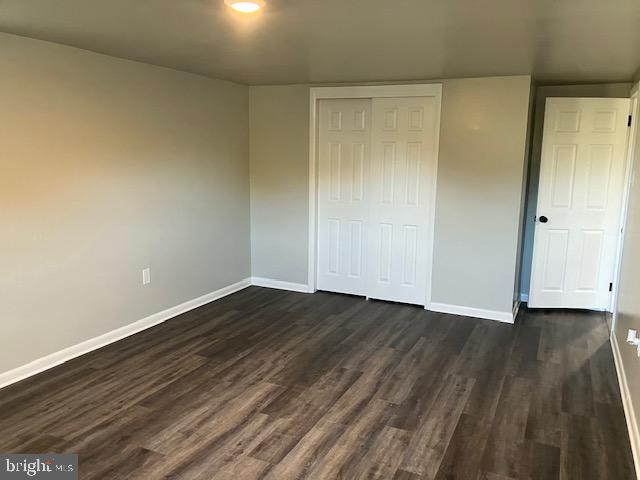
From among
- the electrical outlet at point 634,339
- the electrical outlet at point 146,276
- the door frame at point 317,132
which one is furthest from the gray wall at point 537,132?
the electrical outlet at point 146,276

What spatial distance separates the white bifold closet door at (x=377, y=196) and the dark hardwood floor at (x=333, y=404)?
2.51ft

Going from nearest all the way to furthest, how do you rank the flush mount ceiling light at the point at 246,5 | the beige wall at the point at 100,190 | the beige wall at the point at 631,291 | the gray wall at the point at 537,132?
the flush mount ceiling light at the point at 246,5 → the beige wall at the point at 631,291 → the beige wall at the point at 100,190 → the gray wall at the point at 537,132

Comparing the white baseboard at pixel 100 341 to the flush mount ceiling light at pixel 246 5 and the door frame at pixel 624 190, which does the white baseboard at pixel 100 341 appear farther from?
the door frame at pixel 624 190

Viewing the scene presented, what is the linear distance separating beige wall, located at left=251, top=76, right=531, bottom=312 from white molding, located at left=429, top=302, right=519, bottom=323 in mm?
46

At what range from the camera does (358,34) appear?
280cm

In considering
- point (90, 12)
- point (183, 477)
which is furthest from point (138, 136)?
point (183, 477)

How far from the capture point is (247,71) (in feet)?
14.0

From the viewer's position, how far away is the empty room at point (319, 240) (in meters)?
2.54

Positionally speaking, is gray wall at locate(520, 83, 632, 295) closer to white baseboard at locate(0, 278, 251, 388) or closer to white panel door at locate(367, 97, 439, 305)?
white panel door at locate(367, 97, 439, 305)

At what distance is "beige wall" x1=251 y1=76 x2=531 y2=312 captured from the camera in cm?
430

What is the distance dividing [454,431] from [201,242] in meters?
3.00

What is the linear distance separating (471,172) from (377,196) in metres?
0.97

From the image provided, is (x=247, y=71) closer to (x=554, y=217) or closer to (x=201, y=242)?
(x=201, y=242)

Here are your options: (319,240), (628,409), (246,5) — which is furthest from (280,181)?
(628,409)
